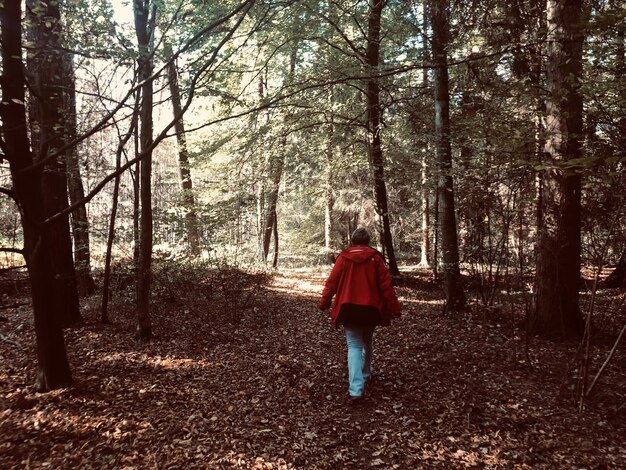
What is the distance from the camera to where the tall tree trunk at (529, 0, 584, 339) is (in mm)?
6156

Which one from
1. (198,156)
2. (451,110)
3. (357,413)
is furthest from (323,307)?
(451,110)

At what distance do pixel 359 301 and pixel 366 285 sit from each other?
8.4 inches

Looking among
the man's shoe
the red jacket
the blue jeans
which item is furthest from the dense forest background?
the man's shoe

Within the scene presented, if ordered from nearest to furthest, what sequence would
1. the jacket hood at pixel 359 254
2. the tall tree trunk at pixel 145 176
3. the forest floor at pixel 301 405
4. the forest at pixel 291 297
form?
the forest floor at pixel 301 405, the forest at pixel 291 297, the jacket hood at pixel 359 254, the tall tree trunk at pixel 145 176

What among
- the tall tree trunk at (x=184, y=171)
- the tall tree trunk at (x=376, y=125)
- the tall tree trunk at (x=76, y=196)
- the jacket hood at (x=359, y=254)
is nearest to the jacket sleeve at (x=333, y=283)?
the jacket hood at (x=359, y=254)

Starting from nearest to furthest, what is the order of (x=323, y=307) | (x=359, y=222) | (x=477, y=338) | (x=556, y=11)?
(x=323, y=307) → (x=556, y=11) → (x=477, y=338) → (x=359, y=222)

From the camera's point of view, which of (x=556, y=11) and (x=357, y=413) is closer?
(x=357, y=413)

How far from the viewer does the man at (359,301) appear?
4.90m

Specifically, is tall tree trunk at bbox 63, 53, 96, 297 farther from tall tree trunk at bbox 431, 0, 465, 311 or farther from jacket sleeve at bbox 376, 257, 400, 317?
tall tree trunk at bbox 431, 0, 465, 311

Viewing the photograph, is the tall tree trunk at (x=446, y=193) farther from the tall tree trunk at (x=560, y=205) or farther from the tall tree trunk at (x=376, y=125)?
the tall tree trunk at (x=376, y=125)

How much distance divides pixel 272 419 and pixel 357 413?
982 millimetres

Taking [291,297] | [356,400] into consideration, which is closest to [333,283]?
[356,400]

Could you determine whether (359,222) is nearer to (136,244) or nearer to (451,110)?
(451,110)

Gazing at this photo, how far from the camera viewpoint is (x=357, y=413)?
15.4 ft
